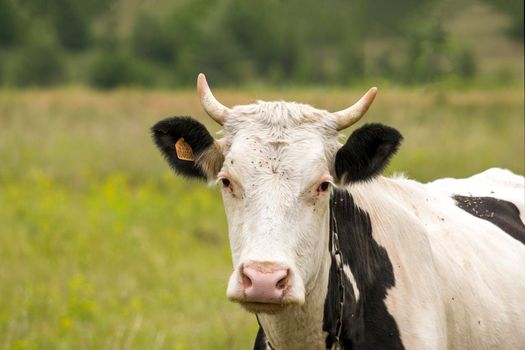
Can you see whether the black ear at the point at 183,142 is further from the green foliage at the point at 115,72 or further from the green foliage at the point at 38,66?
the green foliage at the point at 115,72

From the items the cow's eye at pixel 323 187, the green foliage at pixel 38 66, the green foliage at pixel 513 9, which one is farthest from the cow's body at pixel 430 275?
the green foliage at pixel 38 66

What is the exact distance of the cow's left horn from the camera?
15.1 ft

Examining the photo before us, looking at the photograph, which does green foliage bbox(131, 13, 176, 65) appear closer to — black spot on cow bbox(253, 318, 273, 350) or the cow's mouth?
black spot on cow bbox(253, 318, 273, 350)

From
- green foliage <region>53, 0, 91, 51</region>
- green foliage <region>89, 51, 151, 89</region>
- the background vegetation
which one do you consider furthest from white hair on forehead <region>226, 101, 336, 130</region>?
green foliage <region>89, 51, 151, 89</region>

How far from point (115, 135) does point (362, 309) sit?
16036 millimetres

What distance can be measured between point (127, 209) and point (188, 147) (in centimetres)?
936

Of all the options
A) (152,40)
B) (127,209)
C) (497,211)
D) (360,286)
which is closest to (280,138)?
(360,286)

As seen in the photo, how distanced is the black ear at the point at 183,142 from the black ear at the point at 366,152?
67 centimetres

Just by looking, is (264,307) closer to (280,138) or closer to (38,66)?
(280,138)

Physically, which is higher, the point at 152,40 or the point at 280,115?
the point at 152,40

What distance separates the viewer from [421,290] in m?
4.86

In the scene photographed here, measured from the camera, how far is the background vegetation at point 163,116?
32.3ft

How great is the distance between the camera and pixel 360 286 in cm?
483

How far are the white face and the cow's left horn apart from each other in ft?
0.15
